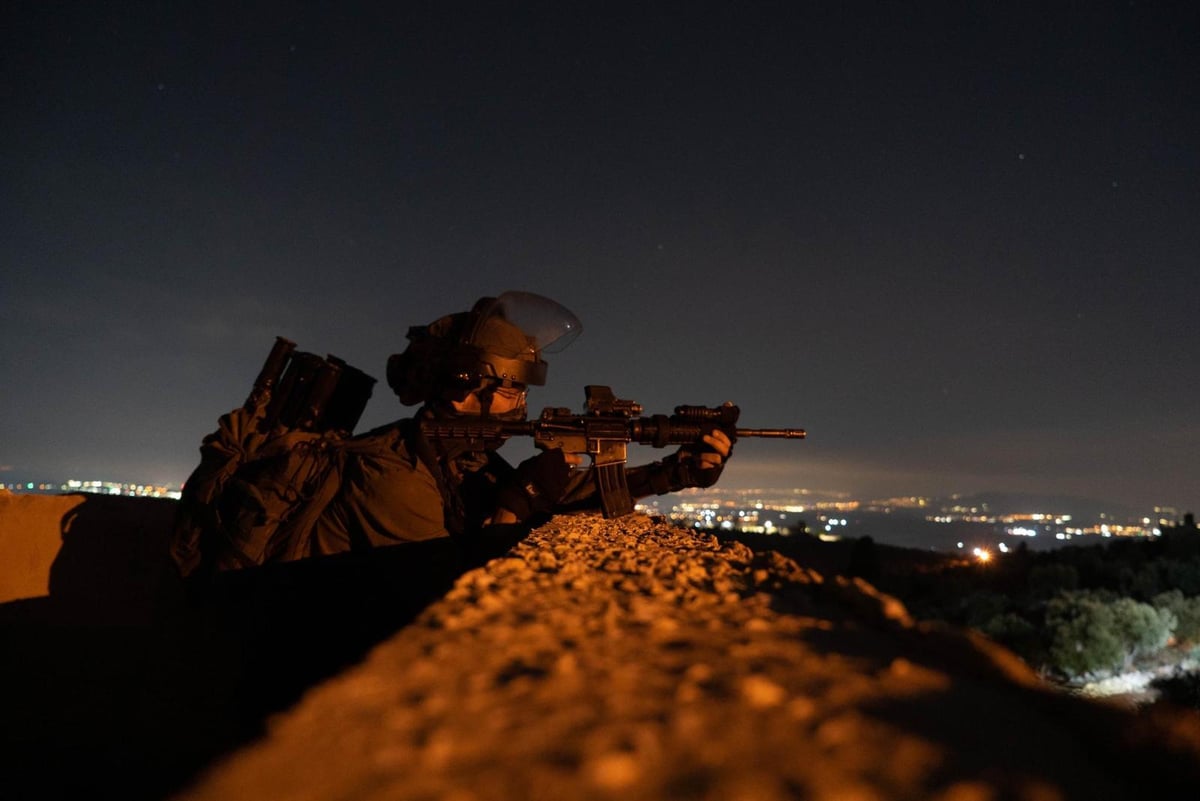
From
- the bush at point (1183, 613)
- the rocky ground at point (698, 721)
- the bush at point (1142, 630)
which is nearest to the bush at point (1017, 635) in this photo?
the bush at point (1142, 630)

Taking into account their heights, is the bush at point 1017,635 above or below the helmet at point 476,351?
below

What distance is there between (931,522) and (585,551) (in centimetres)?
7206

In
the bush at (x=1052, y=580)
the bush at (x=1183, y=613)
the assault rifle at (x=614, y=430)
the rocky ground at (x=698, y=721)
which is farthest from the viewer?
the bush at (x=1052, y=580)

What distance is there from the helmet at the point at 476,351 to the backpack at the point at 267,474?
752 millimetres

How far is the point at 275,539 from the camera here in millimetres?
4402

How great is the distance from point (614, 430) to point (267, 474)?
103 inches

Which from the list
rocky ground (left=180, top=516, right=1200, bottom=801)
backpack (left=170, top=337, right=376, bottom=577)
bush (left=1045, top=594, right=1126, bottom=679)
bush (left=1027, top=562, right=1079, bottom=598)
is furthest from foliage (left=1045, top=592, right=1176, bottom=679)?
backpack (left=170, top=337, right=376, bottom=577)

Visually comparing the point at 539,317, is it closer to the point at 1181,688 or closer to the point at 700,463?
the point at 700,463

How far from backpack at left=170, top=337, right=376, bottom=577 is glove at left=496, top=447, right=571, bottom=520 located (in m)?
1.23

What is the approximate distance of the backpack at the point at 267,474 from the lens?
170 inches

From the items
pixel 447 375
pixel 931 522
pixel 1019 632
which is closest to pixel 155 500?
pixel 447 375

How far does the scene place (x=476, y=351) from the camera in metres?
5.24

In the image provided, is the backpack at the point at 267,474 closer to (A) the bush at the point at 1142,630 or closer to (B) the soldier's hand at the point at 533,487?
(B) the soldier's hand at the point at 533,487

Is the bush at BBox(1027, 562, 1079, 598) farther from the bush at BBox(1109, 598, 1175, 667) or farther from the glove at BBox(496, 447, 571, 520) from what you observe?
the glove at BBox(496, 447, 571, 520)
